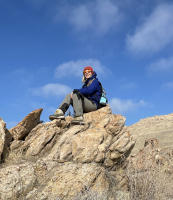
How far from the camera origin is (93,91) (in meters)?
7.25

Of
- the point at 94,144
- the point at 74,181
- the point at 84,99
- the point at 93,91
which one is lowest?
the point at 74,181

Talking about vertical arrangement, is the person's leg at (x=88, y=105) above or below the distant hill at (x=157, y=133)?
below

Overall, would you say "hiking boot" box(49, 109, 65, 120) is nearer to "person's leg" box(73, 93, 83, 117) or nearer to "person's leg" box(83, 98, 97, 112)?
"person's leg" box(73, 93, 83, 117)

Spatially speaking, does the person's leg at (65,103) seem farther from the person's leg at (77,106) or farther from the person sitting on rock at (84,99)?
the person's leg at (77,106)

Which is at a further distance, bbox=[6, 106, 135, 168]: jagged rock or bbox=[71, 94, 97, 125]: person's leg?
bbox=[71, 94, 97, 125]: person's leg

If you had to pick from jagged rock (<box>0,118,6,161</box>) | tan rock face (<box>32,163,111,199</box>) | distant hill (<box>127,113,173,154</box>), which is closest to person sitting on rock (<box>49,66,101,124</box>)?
jagged rock (<box>0,118,6,161</box>)

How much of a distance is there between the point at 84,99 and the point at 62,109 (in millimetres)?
845

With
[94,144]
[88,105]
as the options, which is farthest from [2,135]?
[88,105]

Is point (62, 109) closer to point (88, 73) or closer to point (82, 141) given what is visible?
point (82, 141)

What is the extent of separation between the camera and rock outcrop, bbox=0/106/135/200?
4816 millimetres

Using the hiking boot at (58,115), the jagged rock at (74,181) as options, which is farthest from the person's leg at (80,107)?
the jagged rock at (74,181)

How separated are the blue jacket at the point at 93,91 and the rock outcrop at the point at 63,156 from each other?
484 millimetres

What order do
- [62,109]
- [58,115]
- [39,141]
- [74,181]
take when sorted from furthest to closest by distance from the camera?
[62,109], [58,115], [39,141], [74,181]

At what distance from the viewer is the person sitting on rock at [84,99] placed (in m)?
6.94
